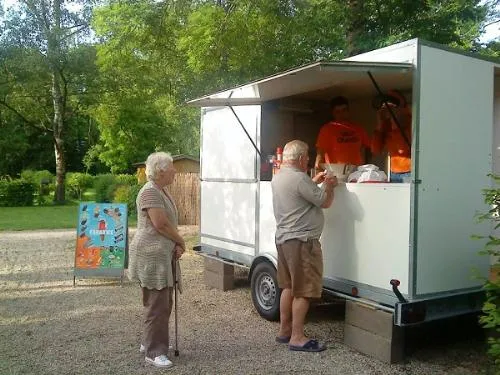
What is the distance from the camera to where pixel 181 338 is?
5.45 metres

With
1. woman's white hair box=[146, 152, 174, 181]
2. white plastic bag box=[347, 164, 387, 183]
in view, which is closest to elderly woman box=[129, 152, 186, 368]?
woman's white hair box=[146, 152, 174, 181]

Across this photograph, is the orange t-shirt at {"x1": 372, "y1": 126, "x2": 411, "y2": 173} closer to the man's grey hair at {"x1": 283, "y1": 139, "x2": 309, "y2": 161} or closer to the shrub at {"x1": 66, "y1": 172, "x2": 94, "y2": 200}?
the man's grey hair at {"x1": 283, "y1": 139, "x2": 309, "y2": 161}

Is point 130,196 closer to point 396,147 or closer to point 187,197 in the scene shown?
point 187,197

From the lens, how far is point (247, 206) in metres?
6.58

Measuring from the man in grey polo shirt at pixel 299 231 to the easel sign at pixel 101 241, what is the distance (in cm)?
385

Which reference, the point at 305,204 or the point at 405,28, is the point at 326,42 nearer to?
the point at 405,28

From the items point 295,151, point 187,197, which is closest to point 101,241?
point 295,151

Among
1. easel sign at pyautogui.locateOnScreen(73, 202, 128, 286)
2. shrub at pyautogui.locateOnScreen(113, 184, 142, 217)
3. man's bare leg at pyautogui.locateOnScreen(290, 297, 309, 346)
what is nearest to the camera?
man's bare leg at pyautogui.locateOnScreen(290, 297, 309, 346)

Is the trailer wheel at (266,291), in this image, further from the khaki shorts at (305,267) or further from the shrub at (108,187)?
the shrub at (108,187)

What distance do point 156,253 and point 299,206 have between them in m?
1.35

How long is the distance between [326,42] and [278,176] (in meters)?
7.34

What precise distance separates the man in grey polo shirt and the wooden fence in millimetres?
12790

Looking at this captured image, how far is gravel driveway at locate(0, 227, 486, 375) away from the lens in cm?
464

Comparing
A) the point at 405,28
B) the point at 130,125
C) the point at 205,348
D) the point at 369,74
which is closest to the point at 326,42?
the point at 405,28
